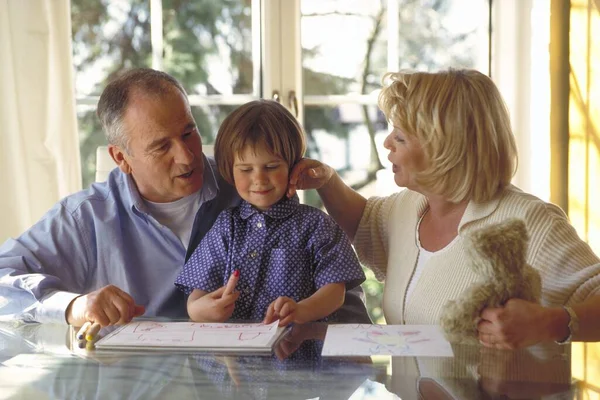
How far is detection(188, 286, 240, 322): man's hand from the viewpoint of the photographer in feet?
4.99

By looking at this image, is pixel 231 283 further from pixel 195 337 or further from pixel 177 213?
pixel 177 213

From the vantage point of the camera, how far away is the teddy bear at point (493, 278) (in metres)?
1.24

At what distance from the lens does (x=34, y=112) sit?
3.00 metres

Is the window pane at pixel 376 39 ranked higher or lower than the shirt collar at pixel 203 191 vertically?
higher

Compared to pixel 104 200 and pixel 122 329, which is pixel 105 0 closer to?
pixel 104 200

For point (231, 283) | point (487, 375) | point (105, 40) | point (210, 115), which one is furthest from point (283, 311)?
point (105, 40)

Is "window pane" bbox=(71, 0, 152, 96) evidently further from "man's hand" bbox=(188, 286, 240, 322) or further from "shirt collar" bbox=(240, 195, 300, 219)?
"man's hand" bbox=(188, 286, 240, 322)

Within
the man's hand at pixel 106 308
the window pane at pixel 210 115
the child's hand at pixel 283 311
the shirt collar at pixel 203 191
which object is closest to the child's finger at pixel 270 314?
the child's hand at pixel 283 311

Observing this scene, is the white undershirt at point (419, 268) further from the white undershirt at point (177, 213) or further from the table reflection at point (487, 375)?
the white undershirt at point (177, 213)

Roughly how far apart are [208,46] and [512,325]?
8.07 ft

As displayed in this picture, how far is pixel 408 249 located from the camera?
5.93 ft

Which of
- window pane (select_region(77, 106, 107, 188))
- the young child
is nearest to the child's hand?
the young child

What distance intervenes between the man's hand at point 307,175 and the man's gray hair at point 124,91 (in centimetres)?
44

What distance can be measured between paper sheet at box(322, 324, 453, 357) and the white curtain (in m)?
1.87
